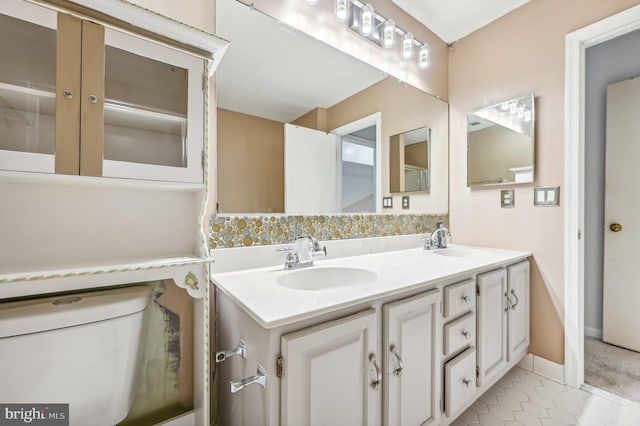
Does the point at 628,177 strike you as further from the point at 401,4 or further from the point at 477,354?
the point at 401,4

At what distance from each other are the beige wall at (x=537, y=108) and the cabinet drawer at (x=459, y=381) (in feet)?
2.62

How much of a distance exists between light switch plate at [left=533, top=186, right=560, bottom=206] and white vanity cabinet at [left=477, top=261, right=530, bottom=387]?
1.23 feet

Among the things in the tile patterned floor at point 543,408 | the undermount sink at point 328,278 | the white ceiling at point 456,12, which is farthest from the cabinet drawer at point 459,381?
the white ceiling at point 456,12

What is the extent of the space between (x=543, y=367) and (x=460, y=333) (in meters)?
0.99

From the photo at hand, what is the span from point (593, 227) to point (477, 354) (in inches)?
68.9

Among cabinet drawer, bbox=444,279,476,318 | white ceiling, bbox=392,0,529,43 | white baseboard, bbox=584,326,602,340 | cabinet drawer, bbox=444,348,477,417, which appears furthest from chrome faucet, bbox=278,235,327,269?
white baseboard, bbox=584,326,602,340

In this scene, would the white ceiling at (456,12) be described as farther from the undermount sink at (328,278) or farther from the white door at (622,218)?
the undermount sink at (328,278)

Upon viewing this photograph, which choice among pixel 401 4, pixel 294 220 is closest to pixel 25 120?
pixel 294 220

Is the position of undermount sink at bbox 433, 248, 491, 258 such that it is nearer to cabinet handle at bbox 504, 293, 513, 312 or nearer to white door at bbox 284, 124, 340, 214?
cabinet handle at bbox 504, 293, 513, 312

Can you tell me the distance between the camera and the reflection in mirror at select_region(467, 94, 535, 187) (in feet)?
5.55

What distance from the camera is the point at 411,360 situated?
958 mm

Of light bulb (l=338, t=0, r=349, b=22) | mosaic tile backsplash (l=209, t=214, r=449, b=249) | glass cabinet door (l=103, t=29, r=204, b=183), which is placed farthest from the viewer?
light bulb (l=338, t=0, r=349, b=22)

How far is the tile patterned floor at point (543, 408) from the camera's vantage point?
4.17 feet

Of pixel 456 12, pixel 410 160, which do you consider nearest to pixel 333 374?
pixel 410 160
